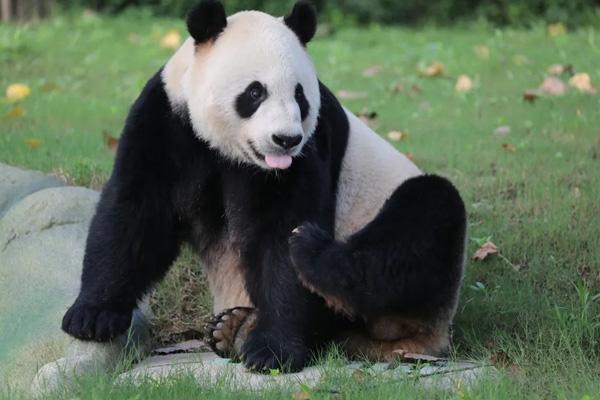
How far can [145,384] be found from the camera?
12.6 feet

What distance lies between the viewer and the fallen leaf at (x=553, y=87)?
8383 millimetres

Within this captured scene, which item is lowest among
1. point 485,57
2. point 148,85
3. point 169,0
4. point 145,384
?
point 169,0

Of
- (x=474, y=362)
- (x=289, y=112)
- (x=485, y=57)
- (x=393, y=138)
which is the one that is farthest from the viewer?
(x=485, y=57)

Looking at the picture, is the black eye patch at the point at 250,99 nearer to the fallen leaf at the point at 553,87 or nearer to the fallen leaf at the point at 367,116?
the fallen leaf at the point at 367,116

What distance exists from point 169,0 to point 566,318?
34.8ft

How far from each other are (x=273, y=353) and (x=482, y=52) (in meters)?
6.37

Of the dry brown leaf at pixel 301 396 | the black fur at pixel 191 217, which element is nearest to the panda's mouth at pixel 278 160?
the black fur at pixel 191 217

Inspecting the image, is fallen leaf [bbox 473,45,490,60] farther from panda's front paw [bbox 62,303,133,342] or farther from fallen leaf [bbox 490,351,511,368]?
panda's front paw [bbox 62,303,133,342]

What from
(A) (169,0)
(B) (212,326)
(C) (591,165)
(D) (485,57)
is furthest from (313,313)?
(A) (169,0)

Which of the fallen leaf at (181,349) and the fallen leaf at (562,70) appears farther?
the fallen leaf at (562,70)

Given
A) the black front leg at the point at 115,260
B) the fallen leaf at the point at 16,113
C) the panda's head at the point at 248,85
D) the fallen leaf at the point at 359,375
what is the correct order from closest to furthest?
the fallen leaf at the point at 359,375 < the panda's head at the point at 248,85 < the black front leg at the point at 115,260 < the fallen leaf at the point at 16,113

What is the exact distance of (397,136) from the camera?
7391 mm

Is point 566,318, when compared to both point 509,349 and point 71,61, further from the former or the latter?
point 71,61

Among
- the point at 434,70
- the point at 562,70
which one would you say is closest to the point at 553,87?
the point at 562,70
